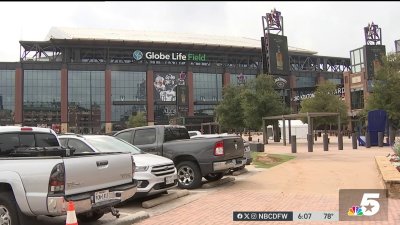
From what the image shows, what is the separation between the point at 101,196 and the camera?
670cm

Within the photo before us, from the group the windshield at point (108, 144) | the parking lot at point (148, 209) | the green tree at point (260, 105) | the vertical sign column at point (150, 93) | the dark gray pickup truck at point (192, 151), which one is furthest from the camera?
the vertical sign column at point (150, 93)

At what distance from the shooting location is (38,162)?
6.18 meters

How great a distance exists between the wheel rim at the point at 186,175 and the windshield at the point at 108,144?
66.4 inches

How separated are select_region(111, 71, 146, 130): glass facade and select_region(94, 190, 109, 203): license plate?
85610 mm

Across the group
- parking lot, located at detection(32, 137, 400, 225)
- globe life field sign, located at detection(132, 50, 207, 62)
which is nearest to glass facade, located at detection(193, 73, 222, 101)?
globe life field sign, located at detection(132, 50, 207, 62)

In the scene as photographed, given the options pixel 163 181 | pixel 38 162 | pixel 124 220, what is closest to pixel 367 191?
pixel 163 181

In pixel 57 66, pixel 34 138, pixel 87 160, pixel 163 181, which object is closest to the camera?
pixel 87 160

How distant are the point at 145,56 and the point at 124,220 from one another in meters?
87.5

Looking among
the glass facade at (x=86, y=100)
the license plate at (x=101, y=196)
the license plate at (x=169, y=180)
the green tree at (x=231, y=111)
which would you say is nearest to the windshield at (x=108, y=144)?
the license plate at (x=169, y=180)

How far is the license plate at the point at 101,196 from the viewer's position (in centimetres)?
659

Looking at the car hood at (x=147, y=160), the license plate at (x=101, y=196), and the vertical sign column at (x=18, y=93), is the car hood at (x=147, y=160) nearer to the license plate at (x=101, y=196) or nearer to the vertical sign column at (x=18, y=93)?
the license plate at (x=101, y=196)

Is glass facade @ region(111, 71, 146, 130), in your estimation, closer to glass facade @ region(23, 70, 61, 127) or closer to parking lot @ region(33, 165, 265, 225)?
glass facade @ region(23, 70, 61, 127)

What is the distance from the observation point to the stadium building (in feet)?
289

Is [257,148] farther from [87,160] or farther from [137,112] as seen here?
[137,112]
